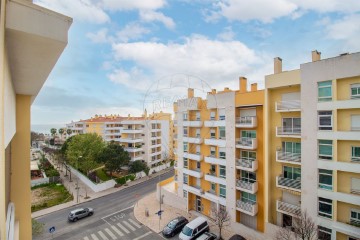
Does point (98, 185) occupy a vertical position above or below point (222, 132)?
below

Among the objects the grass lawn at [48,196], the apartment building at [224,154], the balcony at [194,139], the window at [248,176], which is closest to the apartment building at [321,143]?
the apartment building at [224,154]

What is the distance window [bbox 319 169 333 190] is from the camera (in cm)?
1655

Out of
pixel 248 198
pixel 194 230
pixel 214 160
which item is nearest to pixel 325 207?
pixel 248 198

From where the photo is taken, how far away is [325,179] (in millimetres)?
16750

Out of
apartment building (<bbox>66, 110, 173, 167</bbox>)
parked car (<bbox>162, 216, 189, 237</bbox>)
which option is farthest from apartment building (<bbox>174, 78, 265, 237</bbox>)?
apartment building (<bbox>66, 110, 173, 167</bbox>)

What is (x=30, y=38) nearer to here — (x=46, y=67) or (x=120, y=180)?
(x=46, y=67)

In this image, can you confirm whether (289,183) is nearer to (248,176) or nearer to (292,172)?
(292,172)

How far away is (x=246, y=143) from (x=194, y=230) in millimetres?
10192

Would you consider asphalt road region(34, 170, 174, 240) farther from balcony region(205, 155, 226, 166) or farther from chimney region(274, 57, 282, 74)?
chimney region(274, 57, 282, 74)

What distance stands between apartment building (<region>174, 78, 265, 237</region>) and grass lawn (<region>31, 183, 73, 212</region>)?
62.3 ft

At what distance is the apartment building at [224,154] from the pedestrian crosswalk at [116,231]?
724cm

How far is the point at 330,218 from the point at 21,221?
19.6 m

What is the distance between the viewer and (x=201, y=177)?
88.4 ft

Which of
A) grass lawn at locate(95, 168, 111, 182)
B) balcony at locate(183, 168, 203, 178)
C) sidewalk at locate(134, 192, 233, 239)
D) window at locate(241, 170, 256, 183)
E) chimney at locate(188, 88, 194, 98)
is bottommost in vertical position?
sidewalk at locate(134, 192, 233, 239)
